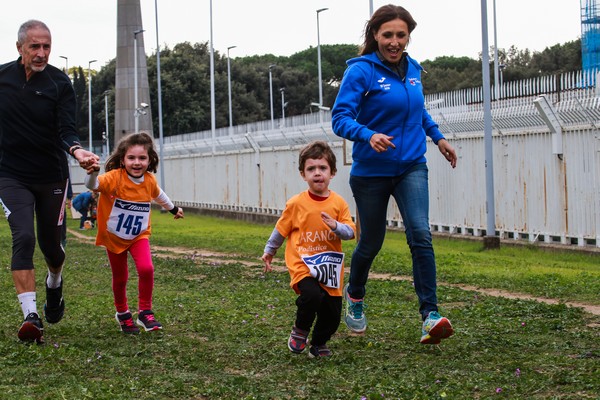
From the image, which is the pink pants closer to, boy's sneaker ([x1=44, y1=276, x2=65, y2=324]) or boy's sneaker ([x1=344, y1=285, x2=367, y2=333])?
boy's sneaker ([x1=44, y1=276, x2=65, y2=324])

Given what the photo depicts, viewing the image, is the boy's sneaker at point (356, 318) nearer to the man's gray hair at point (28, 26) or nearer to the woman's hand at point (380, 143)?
the woman's hand at point (380, 143)

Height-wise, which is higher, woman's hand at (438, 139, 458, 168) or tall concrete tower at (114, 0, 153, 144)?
tall concrete tower at (114, 0, 153, 144)

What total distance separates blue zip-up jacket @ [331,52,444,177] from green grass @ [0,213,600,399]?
1219 millimetres

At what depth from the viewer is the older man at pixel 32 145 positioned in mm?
8148

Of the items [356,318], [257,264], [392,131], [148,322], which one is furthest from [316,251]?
[257,264]

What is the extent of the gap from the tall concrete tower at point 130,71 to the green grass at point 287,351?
4575cm

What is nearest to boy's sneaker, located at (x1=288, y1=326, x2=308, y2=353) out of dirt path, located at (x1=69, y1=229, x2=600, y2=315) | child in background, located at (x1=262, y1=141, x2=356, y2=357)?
child in background, located at (x1=262, y1=141, x2=356, y2=357)

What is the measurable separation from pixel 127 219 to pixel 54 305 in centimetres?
91

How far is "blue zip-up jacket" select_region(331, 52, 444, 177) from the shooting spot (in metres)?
7.62

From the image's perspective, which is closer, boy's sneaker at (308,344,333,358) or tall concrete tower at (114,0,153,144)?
boy's sneaker at (308,344,333,358)

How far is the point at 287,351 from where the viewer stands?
757 cm

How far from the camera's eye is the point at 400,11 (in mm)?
7688

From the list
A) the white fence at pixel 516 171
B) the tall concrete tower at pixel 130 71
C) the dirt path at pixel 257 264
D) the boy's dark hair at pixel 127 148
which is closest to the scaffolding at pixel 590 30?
the white fence at pixel 516 171

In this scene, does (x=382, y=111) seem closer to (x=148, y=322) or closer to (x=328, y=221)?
(x=328, y=221)
